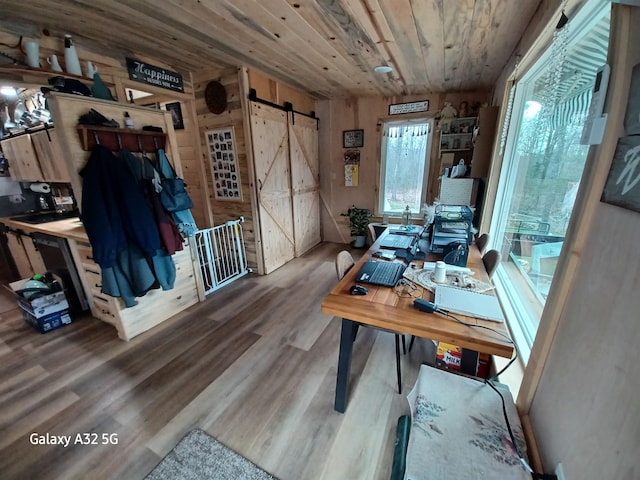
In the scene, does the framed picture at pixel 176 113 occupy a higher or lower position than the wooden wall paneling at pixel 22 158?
higher

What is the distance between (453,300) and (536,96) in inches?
77.8

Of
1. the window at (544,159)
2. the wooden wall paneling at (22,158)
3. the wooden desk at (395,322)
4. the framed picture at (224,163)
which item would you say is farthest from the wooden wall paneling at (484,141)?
→ the wooden wall paneling at (22,158)

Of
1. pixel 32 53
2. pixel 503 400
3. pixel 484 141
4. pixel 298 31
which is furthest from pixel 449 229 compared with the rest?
pixel 32 53

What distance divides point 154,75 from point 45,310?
2.59 m

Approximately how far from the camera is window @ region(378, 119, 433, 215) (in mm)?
4039

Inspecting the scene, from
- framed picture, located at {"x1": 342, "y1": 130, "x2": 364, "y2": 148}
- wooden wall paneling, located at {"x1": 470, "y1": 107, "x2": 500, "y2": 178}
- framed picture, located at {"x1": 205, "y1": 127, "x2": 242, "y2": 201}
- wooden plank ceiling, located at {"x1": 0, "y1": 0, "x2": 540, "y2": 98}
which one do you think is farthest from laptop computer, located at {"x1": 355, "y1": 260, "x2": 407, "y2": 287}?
framed picture, located at {"x1": 342, "y1": 130, "x2": 364, "y2": 148}

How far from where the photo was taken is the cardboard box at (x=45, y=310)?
232 cm

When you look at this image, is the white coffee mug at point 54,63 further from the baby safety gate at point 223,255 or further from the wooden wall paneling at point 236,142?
the baby safety gate at point 223,255

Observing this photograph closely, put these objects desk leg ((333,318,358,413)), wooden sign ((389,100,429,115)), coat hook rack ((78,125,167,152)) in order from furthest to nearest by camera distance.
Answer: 1. wooden sign ((389,100,429,115))
2. coat hook rack ((78,125,167,152))
3. desk leg ((333,318,358,413))

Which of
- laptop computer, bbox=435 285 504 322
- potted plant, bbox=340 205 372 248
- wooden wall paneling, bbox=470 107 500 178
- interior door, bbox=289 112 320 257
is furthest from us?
potted plant, bbox=340 205 372 248

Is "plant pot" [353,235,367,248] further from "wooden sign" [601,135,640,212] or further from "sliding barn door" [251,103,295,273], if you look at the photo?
"wooden sign" [601,135,640,212]

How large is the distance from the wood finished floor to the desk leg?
0.30 feet

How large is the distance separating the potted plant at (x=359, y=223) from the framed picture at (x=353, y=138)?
1121 mm

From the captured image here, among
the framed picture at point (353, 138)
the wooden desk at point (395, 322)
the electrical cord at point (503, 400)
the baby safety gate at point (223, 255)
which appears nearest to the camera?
the electrical cord at point (503, 400)
